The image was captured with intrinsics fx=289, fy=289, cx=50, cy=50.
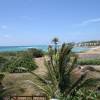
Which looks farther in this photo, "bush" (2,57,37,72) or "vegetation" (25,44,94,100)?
"bush" (2,57,37,72)

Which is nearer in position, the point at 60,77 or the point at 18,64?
the point at 60,77

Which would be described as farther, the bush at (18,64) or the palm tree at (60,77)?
the bush at (18,64)

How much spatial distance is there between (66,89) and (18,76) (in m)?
10.5

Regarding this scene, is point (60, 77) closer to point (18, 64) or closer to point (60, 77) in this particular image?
point (60, 77)

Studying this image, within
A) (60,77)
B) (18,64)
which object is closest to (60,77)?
(60,77)

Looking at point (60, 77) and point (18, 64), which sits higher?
point (60, 77)

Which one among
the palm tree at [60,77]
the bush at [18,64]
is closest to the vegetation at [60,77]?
the palm tree at [60,77]

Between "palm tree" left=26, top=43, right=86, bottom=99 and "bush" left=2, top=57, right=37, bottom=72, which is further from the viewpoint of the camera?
"bush" left=2, top=57, right=37, bottom=72

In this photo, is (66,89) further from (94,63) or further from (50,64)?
(94,63)

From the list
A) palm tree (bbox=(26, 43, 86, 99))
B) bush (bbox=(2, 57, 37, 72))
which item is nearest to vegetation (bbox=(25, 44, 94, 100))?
palm tree (bbox=(26, 43, 86, 99))

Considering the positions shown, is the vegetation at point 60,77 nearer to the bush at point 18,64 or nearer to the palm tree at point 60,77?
the palm tree at point 60,77

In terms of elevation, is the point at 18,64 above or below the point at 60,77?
below

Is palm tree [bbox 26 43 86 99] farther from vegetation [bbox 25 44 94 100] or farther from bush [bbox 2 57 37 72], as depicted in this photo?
bush [bbox 2 57 37 72]

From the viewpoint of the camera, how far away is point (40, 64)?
32719 mm
